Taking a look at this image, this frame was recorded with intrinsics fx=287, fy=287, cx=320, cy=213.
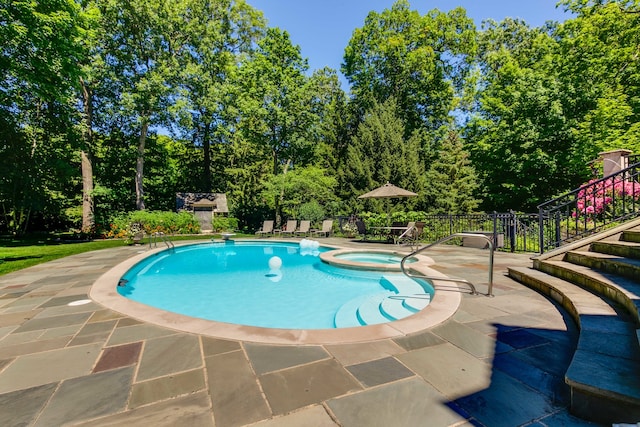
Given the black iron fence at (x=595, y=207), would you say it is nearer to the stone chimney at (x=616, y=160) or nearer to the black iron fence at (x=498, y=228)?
the stone chimney at (x=616, y=160)

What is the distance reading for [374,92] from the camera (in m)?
26.3

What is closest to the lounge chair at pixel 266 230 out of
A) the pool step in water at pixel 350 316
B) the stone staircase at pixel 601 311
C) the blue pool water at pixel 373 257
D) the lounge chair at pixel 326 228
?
the lounge chair at pixel 326 228

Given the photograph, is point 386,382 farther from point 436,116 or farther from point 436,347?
point 436,116

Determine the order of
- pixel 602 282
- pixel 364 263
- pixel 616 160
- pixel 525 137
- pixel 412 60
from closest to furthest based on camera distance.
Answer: pixel 602 282 < pixel 364 263 < pixel 616 160 < pixel 525 137 < pixel 412 60

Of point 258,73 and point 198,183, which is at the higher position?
point 258,73

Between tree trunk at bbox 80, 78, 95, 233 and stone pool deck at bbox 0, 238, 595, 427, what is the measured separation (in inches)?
642

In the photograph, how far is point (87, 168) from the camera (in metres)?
17.8

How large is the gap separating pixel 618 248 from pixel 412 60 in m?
24.2

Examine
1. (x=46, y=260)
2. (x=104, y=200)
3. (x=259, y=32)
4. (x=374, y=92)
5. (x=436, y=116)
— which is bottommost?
(x=46, y=260)

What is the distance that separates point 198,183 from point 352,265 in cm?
2450

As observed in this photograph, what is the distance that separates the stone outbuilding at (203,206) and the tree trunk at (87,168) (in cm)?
524

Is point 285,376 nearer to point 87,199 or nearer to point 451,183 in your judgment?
point 87,199

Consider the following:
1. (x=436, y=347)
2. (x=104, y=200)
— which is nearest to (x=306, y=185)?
(x=104, y=200)

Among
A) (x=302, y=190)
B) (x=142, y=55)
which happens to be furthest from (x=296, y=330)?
(x=142, y=55)
